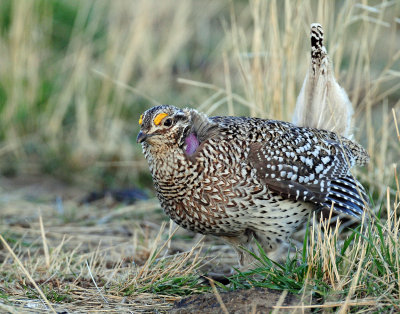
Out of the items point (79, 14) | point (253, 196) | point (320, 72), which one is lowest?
point (253, 196)

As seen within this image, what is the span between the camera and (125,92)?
771cm

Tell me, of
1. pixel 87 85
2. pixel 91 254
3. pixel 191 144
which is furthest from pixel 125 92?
pixel 191 144

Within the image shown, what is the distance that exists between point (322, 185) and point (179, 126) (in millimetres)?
1033

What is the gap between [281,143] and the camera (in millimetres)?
4129

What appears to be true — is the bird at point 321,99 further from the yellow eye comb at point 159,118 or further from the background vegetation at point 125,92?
the yellow eye comb at point 159,118

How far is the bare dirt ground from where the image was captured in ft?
11.1

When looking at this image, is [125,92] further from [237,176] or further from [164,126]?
[237,176]

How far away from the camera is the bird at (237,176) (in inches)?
151

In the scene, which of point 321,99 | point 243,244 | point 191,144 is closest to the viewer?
point 191,144

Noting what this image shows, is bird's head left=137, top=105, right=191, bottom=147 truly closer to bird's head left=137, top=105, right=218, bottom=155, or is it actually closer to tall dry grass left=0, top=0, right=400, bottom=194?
bird's head left=137, top=105, right=218, bottom=155

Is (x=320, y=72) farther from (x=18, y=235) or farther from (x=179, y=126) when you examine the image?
(x=18, y=235)

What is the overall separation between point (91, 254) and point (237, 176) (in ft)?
4.05

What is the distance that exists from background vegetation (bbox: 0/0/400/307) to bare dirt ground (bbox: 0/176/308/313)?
2 cm

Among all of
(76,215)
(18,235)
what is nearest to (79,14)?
(76,215)
